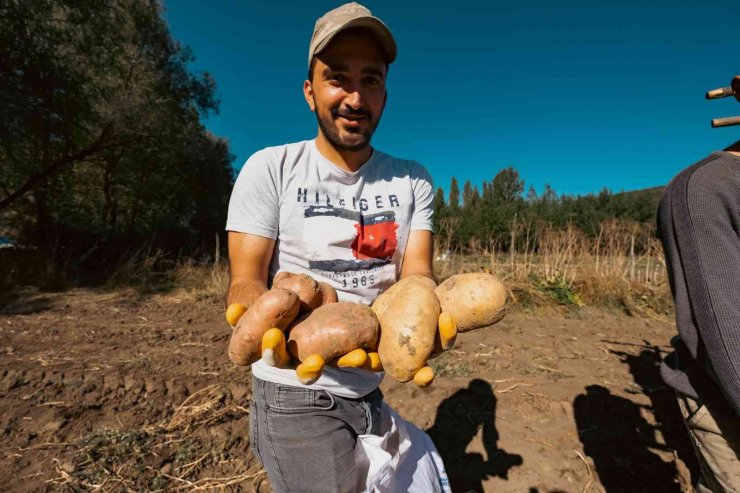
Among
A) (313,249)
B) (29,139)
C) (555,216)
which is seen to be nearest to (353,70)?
(313,249)

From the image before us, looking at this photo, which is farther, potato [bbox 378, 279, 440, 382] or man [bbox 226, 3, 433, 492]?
man [bbox 226, 3, 433, 492]

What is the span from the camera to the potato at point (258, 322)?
90cm

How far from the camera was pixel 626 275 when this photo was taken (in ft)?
24.1

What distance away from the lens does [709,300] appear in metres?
1.29

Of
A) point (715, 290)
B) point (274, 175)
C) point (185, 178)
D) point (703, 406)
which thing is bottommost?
point (703, 406)

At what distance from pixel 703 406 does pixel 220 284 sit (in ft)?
25.6

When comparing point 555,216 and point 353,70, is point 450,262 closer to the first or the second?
point 353,70

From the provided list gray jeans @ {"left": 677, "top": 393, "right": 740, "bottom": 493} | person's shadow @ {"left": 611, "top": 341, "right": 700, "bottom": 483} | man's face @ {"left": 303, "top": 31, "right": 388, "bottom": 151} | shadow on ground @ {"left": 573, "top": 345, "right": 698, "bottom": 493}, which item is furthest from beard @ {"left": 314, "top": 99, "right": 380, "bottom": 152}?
shadow on ground @ {"left": 573, "top": 345, "right": 698, "bottom": 493}

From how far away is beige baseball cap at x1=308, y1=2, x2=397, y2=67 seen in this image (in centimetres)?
137

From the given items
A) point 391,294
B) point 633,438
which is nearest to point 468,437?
point 633,438

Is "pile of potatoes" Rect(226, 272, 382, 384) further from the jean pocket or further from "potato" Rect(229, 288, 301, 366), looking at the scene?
the jean pocket

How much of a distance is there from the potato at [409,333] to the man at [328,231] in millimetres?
515

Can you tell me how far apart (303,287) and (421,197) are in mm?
923

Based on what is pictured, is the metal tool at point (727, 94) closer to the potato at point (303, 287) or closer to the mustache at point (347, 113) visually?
the mustache at point (347, 113)
